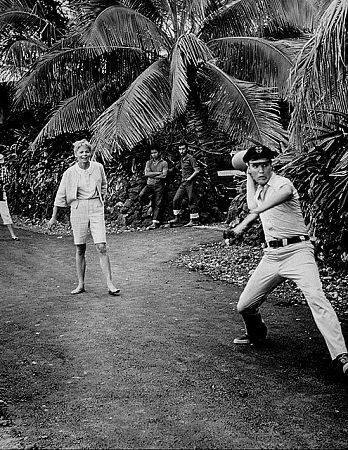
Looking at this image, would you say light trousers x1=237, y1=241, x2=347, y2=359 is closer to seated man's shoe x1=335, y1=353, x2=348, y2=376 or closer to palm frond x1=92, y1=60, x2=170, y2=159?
seated man's shoe x1=335, y1=353, x2=348, y2=376

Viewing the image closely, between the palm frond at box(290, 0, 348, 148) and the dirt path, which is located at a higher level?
the palm frond at box(290, 0, 348, 148)

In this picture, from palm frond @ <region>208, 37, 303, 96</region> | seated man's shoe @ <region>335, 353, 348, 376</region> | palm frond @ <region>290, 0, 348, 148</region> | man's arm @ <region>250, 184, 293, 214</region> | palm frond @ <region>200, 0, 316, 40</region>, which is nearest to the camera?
seated man's shoe @ <region>335, 353, 348, 376</region>

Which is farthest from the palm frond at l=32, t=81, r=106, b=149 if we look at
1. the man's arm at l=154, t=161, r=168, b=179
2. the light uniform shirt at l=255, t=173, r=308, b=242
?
the light uniform shirt at l=255, t=173, r=308, b=242

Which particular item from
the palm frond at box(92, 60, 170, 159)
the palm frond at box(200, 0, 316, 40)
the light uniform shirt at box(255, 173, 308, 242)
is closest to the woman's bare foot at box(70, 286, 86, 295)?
the light uniform shirt at box(255, 173, 308, 242)

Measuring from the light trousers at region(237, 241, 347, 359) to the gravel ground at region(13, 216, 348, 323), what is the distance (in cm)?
175

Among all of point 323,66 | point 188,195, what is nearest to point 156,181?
point 188,195

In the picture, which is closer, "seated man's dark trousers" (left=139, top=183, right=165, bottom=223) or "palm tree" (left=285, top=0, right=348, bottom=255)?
"palm tree" (left=285, top=0, right=348, bottom=255)

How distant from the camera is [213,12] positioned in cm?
1581

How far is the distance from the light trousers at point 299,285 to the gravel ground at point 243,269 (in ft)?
5.75

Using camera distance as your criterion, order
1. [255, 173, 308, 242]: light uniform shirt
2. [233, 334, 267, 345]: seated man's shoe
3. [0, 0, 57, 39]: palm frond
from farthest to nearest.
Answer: [0, 0, 57, 39]: palm frond, [233, 334, 267, 345]: seated man's shoe, [255, 173, 308, 242]: light uniform shirt

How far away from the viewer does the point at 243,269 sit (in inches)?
408

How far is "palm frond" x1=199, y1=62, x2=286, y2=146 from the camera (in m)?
13.5

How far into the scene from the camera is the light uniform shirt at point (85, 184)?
852 centimetres

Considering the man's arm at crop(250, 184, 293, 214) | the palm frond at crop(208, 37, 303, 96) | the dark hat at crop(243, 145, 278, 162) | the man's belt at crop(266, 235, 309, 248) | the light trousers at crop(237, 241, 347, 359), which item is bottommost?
the light trousers at crop(237, 241, 347, 359)
